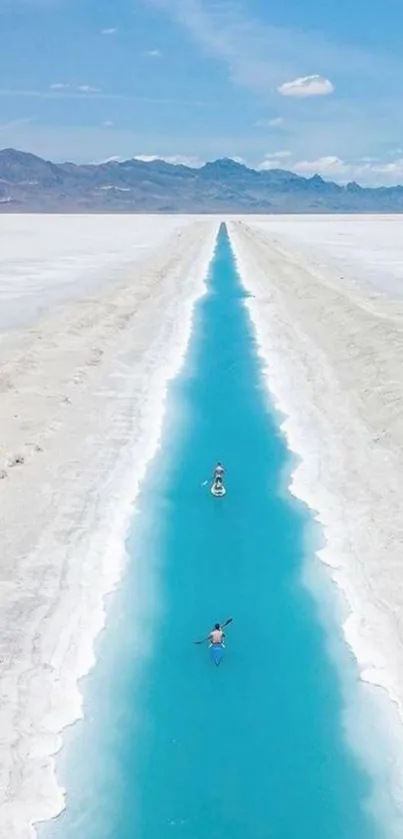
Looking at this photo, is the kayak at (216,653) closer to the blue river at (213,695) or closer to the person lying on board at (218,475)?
the blue river at (213,695)

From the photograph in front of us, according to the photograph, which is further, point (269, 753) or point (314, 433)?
point (314, 433)

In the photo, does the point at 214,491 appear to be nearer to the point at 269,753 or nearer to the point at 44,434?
the point at 44,434

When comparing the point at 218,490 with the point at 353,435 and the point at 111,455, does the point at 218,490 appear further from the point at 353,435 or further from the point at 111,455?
the point at 353,435

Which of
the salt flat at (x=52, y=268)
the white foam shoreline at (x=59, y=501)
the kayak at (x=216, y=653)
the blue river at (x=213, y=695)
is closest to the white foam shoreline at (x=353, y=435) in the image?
the blue river at (x=213, y=695)

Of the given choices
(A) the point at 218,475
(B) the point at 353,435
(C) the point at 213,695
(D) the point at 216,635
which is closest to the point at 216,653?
(D) the point at 216,635

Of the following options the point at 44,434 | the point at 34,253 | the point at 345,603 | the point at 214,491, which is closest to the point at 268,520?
the point at 214,491

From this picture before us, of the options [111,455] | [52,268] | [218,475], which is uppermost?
[218,475]
